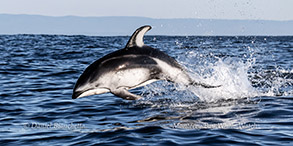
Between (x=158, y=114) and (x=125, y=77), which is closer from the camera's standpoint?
(x=125, y=77)

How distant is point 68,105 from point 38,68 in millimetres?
8579

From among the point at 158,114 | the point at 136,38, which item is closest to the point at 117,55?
the point at 136,38

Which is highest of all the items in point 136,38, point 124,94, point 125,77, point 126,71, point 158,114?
point 136,38

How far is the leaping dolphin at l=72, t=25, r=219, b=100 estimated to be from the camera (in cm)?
862

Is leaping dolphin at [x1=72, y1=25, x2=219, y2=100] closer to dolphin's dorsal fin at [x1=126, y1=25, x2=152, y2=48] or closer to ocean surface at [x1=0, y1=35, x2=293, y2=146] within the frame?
dolphin's dorsal fin at [x1=126, y1=25, x2=152, y2=48]

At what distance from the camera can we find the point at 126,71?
8711 mm

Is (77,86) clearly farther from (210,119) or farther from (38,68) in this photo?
(38,68)

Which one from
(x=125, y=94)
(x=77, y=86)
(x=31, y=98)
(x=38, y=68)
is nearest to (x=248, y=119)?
(x=125, y=94)

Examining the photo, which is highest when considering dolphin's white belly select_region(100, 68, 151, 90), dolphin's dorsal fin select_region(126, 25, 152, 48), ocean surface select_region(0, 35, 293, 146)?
dolphin's dorsal fin select_region(126, 25, 152, 48)

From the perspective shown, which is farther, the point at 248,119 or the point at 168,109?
the point at 168,109

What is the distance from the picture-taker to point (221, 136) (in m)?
7.07

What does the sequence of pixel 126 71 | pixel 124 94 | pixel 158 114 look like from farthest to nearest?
pixel 158 114 → pixel 126 71 → pixel 124 94

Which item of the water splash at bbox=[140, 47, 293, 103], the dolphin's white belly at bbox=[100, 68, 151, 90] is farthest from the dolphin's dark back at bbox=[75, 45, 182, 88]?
the water splash at bbox=[140, 47, 293, 103]

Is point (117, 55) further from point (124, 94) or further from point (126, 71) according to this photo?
point (124, 94)
